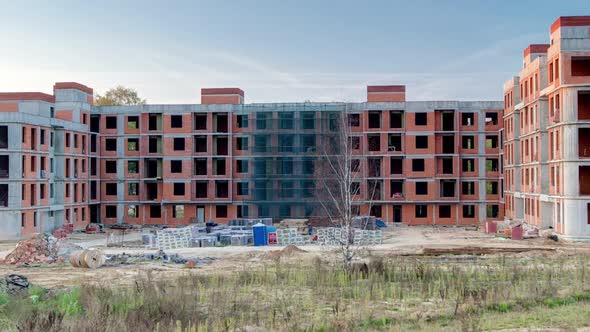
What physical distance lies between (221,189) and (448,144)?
A: 22.1 m

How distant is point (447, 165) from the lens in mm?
60750

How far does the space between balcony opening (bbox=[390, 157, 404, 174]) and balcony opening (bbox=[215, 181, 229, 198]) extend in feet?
51.7

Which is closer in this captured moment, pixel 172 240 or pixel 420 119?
pixel 172 240

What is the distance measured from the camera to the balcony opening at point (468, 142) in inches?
2418

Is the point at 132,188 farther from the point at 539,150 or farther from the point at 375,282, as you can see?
the point at 375,282

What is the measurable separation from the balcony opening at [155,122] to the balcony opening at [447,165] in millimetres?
27173

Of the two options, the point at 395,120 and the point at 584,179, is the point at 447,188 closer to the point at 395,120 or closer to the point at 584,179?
the point at 395,120

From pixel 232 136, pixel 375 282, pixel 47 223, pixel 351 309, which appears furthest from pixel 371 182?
pixel 351 309

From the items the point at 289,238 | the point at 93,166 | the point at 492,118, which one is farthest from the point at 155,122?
the point at 492,118

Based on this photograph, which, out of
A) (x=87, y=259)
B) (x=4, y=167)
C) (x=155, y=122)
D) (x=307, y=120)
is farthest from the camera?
(x=155, y=122)

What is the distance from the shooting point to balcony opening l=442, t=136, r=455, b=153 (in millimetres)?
60469

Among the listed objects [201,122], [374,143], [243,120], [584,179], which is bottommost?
[584,179]

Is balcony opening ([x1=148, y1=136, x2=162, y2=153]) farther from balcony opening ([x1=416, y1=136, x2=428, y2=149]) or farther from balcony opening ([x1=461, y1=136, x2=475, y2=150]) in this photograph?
balcony opening ([x1=461, y1=136, x2=475, y2=150])

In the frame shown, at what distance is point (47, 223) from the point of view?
52031 mm
